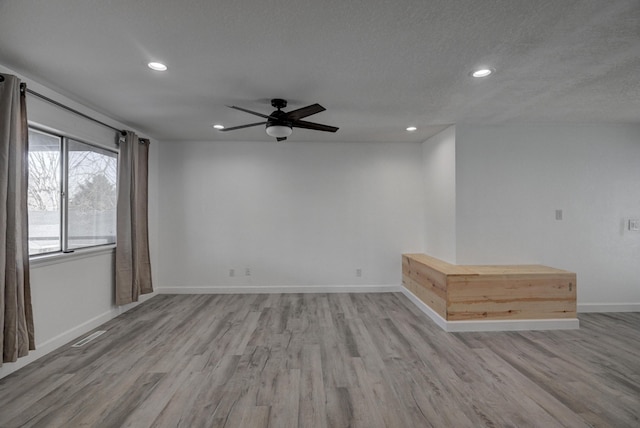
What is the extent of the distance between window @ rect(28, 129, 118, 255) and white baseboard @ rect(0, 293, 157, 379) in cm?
88

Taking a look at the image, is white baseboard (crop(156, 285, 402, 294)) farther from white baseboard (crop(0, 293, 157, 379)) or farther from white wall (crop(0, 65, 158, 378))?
white wall (crop(0, 65, 158, 378))

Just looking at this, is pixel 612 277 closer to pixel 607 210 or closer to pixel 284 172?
pixel 607 210

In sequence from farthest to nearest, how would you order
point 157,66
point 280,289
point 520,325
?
point 280,289, point 520,325, point 157,66

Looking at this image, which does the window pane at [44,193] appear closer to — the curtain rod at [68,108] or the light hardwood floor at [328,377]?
the curtain rod at [68,108]

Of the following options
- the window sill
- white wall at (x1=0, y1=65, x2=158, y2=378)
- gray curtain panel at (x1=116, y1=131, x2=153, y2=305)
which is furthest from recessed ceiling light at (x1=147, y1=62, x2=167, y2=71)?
the window sill

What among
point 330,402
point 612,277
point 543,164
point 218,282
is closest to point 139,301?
point 218,282

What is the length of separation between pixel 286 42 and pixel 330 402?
8.37 ft

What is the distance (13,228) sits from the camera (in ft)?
7.61

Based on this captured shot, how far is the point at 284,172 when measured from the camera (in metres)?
4.94

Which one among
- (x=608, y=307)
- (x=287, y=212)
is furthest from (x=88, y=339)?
(x=608, y=307)

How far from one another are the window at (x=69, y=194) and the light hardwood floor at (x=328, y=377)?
3.70 ft

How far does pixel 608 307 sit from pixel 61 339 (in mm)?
6728

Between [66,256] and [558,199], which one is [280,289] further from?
[558,199]

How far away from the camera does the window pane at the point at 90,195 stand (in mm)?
3227
